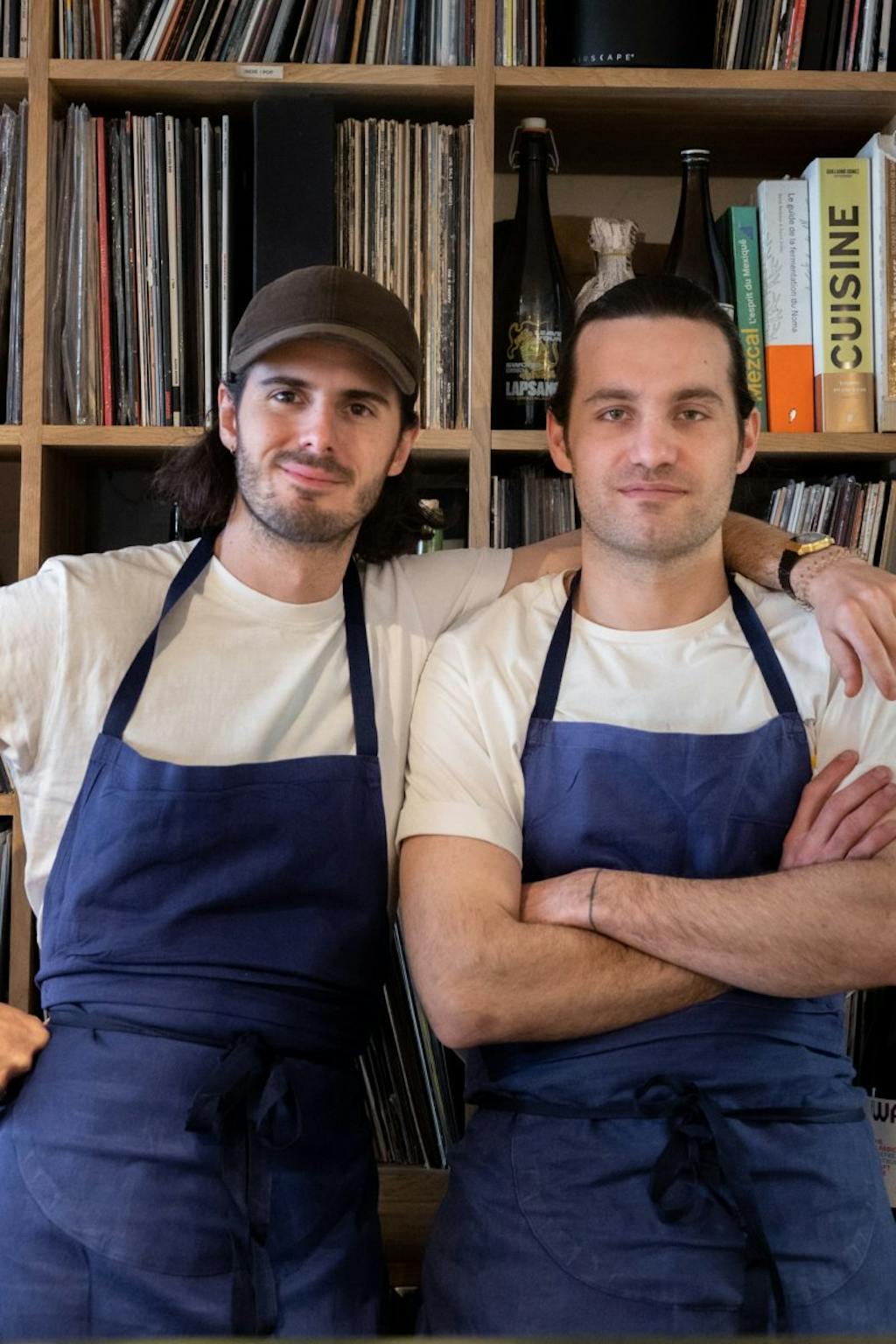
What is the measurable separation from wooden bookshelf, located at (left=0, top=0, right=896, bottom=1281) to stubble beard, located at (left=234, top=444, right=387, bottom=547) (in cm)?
31

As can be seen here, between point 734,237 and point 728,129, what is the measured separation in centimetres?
21

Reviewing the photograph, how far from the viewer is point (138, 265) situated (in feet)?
6.48

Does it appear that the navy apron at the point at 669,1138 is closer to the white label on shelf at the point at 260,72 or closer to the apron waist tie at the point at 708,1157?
the apron waist tie at the point at 708,1157

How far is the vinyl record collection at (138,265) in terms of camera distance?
1.96 meters

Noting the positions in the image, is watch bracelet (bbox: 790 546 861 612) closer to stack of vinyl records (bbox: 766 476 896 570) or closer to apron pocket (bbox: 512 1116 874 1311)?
stack of vinyl records (bbox: 766 476 896 570)

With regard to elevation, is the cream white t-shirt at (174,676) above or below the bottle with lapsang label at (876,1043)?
above

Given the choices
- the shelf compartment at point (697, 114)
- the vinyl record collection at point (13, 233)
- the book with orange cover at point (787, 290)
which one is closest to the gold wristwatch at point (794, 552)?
the book with orange cover at point (787, 290)

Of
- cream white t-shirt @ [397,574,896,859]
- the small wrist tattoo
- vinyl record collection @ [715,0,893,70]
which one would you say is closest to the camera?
the small wrist tattoo

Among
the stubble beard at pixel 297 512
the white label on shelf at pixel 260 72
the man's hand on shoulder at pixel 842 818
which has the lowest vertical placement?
the man's hand on shoulder at pixel 842 818

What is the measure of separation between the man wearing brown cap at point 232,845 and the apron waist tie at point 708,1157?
275 mm

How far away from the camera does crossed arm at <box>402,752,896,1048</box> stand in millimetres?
1392

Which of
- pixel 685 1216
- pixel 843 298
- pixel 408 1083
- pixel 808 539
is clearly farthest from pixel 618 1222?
pixel 843 298

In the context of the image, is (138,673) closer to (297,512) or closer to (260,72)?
(297,512)

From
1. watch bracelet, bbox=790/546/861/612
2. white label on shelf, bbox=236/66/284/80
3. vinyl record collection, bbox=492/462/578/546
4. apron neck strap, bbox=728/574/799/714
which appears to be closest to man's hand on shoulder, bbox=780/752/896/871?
apron neck strap, bbox=728/574/799/714
